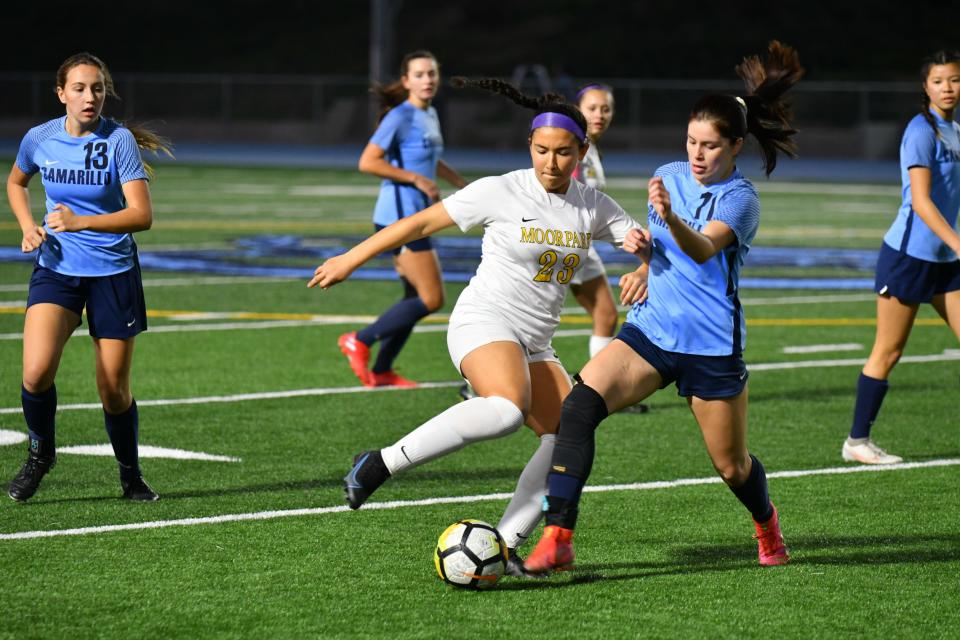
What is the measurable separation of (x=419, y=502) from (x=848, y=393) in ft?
14.6

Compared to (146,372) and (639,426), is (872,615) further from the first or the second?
(146,372)

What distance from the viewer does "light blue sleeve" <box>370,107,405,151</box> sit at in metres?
11.1

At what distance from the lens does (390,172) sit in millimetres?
11000

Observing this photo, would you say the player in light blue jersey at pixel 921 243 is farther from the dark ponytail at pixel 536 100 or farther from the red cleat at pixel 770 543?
the dark ponytail at pixel 536 100

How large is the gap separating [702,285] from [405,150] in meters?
Result: 5.38

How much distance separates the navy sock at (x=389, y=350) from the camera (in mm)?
11172

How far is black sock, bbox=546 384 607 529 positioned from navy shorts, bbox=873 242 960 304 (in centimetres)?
314

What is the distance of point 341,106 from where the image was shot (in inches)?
2092

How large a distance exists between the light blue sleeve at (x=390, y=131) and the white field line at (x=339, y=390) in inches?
65.6

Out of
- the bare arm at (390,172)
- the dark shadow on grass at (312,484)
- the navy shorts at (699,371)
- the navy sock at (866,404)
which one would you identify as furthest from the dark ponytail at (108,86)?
the navy sock at (866,404)

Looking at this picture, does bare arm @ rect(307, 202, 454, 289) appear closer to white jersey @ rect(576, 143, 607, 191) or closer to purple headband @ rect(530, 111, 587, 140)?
purple headband @ rect(530, 111, 587, 140)

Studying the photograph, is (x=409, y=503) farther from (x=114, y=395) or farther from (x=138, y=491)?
(x=114, y=395)

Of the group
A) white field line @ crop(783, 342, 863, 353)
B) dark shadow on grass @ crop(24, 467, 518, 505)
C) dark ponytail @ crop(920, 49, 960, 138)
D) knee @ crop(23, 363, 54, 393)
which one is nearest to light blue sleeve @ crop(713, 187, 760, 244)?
dark shadow on grass @ crop(24, 467, 518, 505)

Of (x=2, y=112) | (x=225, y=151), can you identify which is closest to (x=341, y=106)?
(x=225, y=151)
